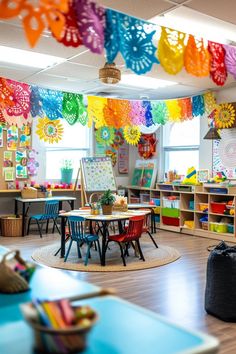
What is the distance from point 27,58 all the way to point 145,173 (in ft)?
15.2

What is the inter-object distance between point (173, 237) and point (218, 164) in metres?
1.67

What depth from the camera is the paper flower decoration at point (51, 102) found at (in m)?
6.01

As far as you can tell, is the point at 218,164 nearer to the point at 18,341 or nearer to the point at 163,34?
the point at 163,34

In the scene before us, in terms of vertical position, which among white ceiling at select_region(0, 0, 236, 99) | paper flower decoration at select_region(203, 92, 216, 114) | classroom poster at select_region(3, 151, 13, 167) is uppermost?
white ceiling at select_region(0, 0, 236, 99)

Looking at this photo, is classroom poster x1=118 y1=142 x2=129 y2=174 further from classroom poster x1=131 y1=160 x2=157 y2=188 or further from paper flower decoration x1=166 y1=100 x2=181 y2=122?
paper flower decoration x1=166 y1=100 x2=181 y2=122

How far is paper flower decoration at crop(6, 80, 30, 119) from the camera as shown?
18.2 feet

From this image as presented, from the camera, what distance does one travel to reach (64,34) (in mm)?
2410

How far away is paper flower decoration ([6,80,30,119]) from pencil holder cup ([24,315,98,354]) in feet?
15.7

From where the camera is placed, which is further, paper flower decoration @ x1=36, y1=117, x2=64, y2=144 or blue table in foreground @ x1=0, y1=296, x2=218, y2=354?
paper flower decoration @ x1=36, y1=117, x2=64, y2=144

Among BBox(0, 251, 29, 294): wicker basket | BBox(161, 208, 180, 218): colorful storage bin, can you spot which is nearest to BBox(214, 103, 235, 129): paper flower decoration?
BBox(161, 208, 180, 218): colorful storage bin

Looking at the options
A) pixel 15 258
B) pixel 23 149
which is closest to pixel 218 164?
pixel 23 149

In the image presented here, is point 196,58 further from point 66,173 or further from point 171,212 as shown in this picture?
point 66,173

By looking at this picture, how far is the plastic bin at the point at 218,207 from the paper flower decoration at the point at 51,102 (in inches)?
133

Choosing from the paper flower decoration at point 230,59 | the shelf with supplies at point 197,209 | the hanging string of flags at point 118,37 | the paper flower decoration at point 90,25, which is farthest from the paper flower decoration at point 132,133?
the paper flower decoration at point 90,25
